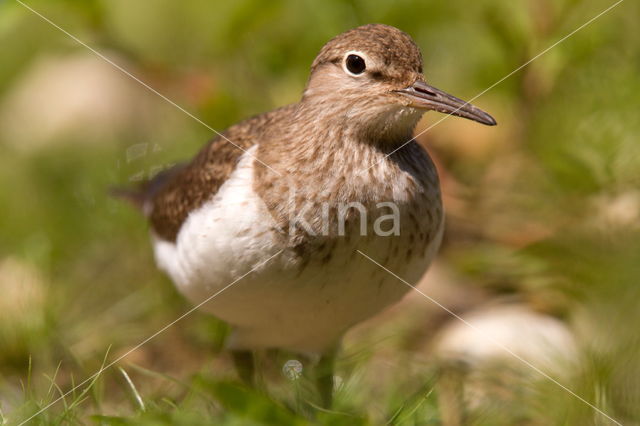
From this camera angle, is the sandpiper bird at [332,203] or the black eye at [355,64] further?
the black eye at [355,64]

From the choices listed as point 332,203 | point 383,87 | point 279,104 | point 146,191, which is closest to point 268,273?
point 332,203

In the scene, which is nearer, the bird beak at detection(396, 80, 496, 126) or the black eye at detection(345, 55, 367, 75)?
the bird beak at detection(396, 80, 496, 126)

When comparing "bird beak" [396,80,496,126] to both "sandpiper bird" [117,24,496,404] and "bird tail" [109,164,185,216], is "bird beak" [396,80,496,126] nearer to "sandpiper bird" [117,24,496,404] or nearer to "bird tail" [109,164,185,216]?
"sandpiper bird" [117,24,496,404]

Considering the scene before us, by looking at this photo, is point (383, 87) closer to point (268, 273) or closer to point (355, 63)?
point (355, 63)

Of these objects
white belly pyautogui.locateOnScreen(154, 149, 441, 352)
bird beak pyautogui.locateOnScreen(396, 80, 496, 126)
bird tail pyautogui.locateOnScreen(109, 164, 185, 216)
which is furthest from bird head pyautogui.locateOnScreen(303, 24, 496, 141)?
bird tail pyautogui.locateOnScreen(109, 164, 185, 216)

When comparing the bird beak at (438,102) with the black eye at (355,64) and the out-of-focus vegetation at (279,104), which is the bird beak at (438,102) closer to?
the black eye at (355,64)

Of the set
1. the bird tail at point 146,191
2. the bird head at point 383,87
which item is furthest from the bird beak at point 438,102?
the bird tail at point 146,191

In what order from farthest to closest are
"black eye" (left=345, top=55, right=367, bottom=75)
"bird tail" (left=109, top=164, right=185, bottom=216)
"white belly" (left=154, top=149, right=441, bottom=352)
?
"bird tail" (left=109, top=164, right=185, bottom=216) < "black eye" (left=345, top=55, right=367, bottom=75) < "white belly" (left=154, top=149, right=441, bottom=352)
